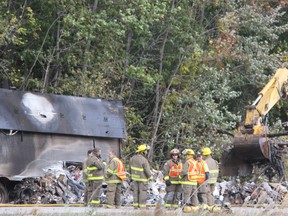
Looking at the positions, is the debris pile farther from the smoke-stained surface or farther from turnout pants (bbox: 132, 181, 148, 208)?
turnout pants (bbox: 132, 181, 148, 208)

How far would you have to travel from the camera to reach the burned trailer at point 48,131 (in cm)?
2630

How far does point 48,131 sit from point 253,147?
6.22 meters

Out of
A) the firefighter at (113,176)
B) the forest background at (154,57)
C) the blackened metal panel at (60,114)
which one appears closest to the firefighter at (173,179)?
the firefighter at (113,176)

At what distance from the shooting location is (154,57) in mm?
38750

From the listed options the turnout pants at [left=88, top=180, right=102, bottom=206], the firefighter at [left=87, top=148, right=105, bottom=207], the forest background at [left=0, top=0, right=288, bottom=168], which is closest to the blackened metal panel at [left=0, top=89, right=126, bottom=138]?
the firefighter at [left=87, top=148, right=105, bottom=207]

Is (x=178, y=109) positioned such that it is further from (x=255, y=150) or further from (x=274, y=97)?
(x=255, y=150)

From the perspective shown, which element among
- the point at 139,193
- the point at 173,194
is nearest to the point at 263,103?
the point at 173,194

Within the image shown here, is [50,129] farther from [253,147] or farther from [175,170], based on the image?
[253,147]

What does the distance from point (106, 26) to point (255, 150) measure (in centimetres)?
841

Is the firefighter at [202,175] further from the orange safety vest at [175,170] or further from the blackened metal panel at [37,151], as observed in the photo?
the blackened metal panel at [37,151]

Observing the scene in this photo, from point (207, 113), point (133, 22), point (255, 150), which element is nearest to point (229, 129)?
point (207, 113)

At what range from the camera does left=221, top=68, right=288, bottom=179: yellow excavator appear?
28781 millimetres

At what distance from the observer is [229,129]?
38031 mm

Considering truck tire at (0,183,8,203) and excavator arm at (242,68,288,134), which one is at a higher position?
excavator arm at (242,68,288,134)
